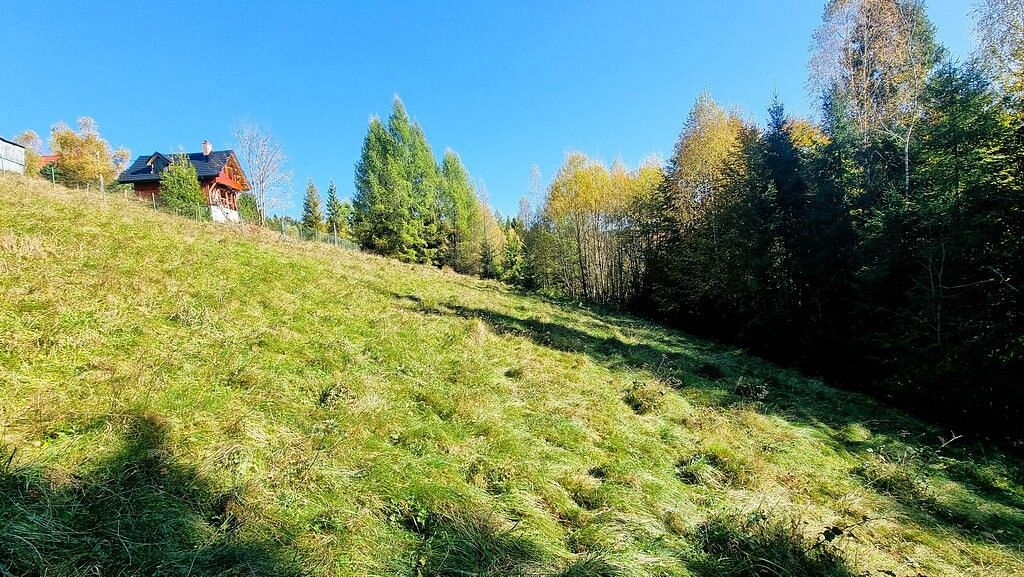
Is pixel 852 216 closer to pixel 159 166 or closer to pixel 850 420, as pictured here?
pixel 850 420

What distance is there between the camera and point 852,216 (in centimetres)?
1188

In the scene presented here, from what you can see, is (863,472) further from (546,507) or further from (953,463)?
(546,507)

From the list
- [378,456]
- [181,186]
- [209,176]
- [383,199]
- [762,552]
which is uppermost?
[209,176]

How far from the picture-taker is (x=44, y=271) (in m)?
4.77

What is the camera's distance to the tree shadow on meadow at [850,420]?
4059 mm

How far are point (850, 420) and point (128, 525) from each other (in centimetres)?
976

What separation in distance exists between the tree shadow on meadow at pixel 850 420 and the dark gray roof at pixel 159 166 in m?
30.9

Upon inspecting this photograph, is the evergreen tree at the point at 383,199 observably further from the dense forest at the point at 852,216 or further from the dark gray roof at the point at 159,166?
the dark gray roof at the point at 159,166

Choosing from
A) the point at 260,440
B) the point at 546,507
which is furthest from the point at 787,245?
the point at 260,440

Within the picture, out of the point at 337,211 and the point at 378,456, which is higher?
the point at 337,211

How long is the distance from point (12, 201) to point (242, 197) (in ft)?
120

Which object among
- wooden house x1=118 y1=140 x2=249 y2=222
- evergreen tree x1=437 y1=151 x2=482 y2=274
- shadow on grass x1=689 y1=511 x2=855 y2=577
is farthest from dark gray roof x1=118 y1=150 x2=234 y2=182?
shadow on grass x1=689 y1=511 x2=855 y2=577

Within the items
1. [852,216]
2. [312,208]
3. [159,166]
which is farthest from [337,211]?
[852,216]

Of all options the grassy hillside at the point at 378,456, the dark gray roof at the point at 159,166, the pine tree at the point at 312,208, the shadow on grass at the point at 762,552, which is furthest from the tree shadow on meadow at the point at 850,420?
the pine tree at the point at 312,208
